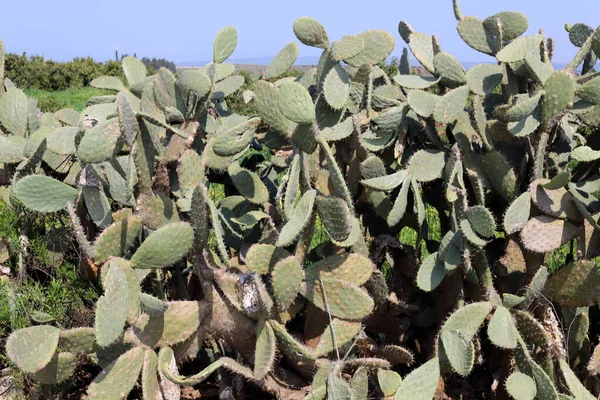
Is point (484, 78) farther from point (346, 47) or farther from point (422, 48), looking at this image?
point (346, 47)

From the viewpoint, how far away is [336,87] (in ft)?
6.15

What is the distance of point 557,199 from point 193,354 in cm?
111

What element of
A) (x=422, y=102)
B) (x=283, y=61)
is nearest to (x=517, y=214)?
(x=422, y=102)

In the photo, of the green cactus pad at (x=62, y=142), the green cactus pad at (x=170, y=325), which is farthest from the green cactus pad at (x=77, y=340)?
the green cactus pad at (x=62, y=142)

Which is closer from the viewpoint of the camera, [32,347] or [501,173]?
[32,347]

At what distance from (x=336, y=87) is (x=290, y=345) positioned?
0.70 metres

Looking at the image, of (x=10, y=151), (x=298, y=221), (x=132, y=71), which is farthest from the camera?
(x=132, y=71)

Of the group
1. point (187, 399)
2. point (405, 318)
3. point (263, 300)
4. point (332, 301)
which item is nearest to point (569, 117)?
point (405, 318)

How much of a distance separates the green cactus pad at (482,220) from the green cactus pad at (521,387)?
0.38 m

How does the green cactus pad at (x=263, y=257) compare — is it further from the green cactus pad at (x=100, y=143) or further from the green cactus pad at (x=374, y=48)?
the green cactus pad at (x=374, y=48)

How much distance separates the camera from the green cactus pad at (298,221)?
1.67 m

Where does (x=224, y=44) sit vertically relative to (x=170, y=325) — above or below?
above

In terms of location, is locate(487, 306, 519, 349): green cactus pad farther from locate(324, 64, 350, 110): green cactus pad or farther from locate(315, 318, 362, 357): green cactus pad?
locate(324, 64, 350, 110): green cactus pad

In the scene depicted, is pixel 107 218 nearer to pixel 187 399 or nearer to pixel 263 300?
pixel 263 300
